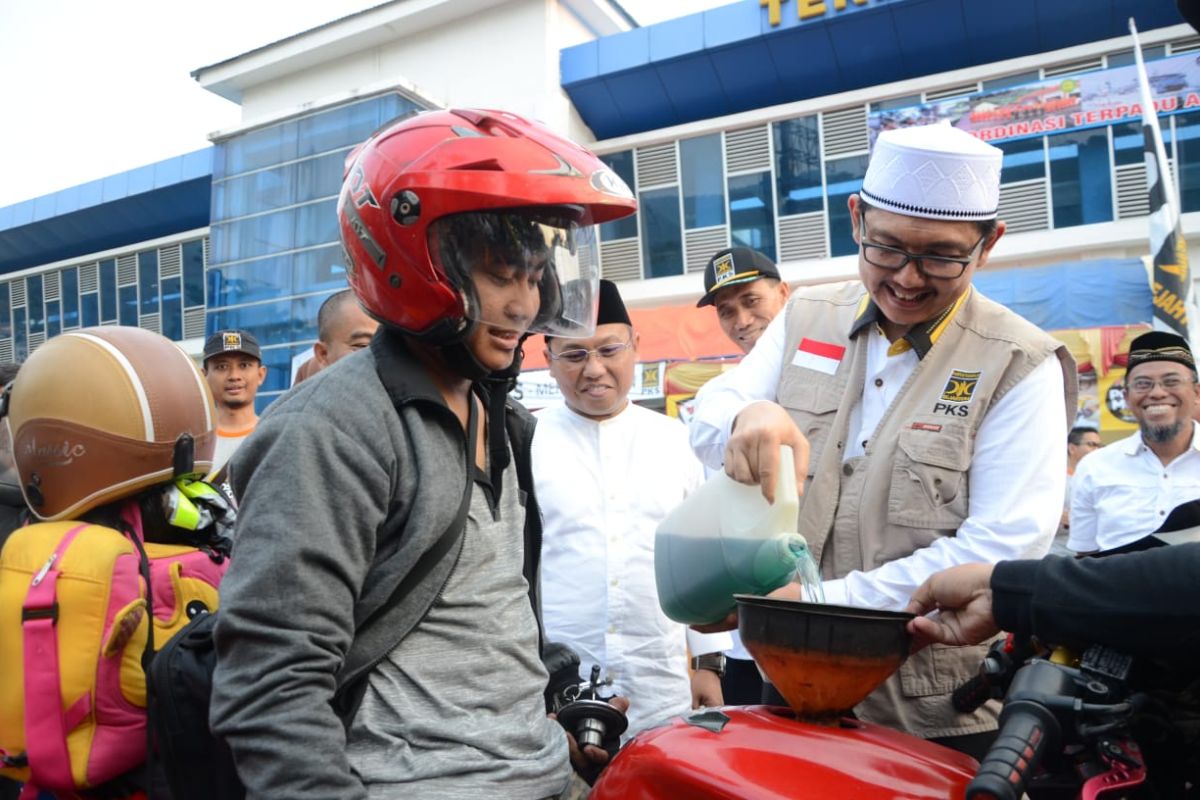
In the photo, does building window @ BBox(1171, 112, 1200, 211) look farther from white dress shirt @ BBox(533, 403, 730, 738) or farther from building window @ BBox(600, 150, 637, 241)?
white dress shirt @ BBox(533, 403, 730, 738)

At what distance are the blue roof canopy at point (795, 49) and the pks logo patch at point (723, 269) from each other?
644 inches

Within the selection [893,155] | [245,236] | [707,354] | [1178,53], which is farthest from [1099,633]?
[245,236]

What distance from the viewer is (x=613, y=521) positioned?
11.5 feet

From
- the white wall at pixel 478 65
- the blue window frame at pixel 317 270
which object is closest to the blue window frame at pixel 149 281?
the white wall at pixel 478 65

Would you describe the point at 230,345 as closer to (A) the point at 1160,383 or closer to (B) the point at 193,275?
(A) the point at 1160,383

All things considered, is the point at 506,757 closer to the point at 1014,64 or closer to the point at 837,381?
the point at 837,381

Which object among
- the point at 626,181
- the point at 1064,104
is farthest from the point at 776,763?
the point at 626,181

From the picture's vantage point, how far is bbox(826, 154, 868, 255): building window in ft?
65.2

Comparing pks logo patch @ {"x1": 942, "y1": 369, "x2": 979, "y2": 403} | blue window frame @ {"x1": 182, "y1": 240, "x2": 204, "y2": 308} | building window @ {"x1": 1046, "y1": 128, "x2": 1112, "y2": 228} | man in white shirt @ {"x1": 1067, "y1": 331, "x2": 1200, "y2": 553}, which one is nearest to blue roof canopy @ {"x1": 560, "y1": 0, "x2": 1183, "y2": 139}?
building window @ {"x1": 1046, "y1": 128, "x2": 1112, "y2": 228}

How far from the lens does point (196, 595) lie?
247cm

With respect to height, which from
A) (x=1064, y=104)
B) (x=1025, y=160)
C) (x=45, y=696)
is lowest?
(x=45, y=696)

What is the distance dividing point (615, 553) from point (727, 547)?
1.55 m

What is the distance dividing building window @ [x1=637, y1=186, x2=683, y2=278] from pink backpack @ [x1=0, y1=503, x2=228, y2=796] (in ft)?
64.6

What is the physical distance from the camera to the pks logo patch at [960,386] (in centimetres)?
217
